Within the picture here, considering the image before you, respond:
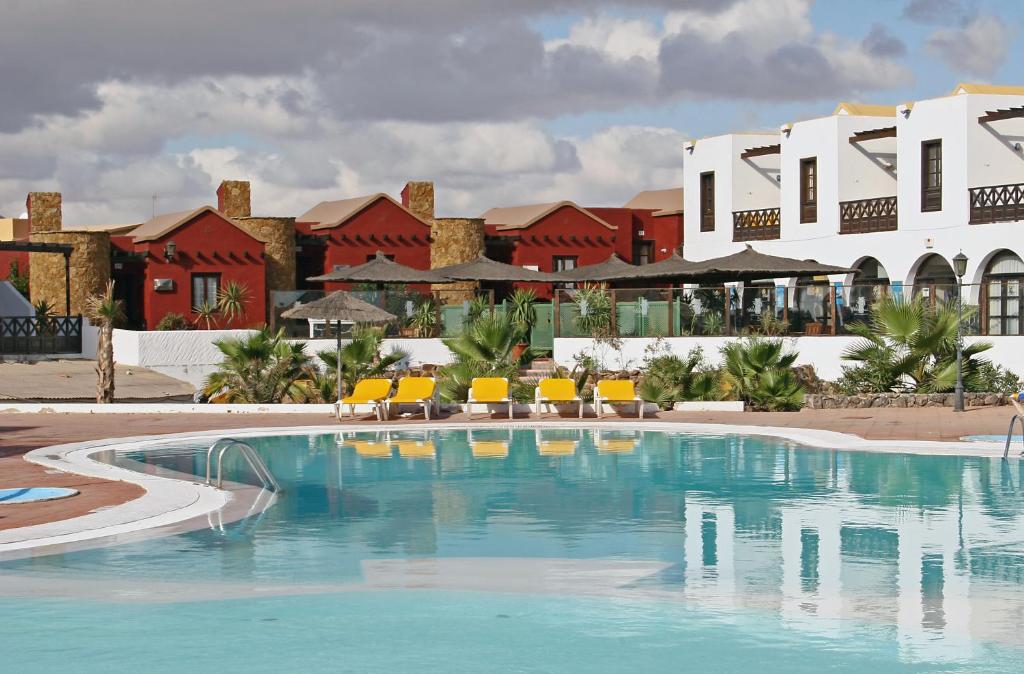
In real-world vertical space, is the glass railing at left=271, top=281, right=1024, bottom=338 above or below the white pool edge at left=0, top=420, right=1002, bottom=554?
above

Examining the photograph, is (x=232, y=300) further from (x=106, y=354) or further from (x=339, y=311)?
(x=339, y=311)

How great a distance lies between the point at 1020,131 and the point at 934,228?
11.5 ft

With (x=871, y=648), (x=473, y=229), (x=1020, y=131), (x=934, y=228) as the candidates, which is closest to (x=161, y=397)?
(x=473, y=229)

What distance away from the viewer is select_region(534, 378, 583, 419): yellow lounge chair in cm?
2478

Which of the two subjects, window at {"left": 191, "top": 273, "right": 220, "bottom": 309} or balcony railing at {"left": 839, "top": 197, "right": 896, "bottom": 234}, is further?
window at {"left": 191, "top": 273, "right": 220, "bottom": 309}

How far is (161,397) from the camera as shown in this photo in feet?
108

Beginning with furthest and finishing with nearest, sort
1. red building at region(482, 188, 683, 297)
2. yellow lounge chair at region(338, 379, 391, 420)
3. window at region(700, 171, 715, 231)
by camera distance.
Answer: red building at region(482, 188, 683, 297) < window at region(700, 171, 715, 231) < yellow lounge chair at region(338, 379, 391, 420)

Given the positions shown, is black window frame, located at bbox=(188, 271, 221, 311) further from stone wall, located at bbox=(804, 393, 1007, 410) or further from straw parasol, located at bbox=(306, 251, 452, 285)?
stone wall, located at bbox=(804, 393, 1007, 410)

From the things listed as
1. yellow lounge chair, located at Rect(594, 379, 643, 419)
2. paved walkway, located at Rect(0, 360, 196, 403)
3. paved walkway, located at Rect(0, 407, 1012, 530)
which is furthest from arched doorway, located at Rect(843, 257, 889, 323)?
paved walkway, located at Rect(0, 360, 196, 403)

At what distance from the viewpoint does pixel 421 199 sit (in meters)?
52.6

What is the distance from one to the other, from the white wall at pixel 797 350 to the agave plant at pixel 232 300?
691 inches

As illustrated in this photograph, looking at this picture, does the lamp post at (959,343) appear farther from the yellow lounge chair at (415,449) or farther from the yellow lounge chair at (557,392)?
the yellow lounge chair at (415,449)

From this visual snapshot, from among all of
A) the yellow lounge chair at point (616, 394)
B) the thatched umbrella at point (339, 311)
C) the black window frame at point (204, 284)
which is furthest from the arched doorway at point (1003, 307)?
the black window frame at point (204, 284)

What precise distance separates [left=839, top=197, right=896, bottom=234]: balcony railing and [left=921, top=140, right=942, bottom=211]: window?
151cm
